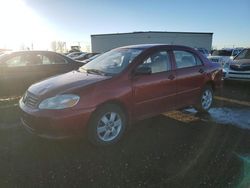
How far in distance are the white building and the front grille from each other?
40.5 metres

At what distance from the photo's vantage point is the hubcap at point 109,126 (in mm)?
4184

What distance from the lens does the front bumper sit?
12.4 ft

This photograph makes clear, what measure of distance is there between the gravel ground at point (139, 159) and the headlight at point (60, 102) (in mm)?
742

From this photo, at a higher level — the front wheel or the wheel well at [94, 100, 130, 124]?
the wheel well at [94, 100, 130, 124]

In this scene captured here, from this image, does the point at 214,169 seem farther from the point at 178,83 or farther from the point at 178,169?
the point at 178,83

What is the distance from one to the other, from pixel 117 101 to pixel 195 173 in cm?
162

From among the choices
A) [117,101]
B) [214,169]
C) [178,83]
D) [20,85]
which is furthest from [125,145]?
[20,85]

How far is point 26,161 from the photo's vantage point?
3.75m

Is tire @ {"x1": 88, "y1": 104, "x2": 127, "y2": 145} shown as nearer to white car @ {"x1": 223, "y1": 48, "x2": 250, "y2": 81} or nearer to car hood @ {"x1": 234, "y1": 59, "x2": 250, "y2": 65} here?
white car @ {"x1": 223, "y1": 48, "x2": 250, "y2": 81}

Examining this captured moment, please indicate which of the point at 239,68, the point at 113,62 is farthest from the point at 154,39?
the point at 113,62

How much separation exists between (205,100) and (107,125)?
118 inches

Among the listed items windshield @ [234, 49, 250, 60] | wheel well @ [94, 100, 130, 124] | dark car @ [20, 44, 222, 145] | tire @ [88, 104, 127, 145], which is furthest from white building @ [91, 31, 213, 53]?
tire @ [88, 104, 127, 145]

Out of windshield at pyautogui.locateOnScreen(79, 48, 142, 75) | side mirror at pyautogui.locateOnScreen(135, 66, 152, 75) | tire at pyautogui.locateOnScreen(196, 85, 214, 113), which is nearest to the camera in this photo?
side mirror at pyautogui.locateOnScreen(135, 66, 152, 75)

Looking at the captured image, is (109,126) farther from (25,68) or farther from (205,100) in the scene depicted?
(25,68)
